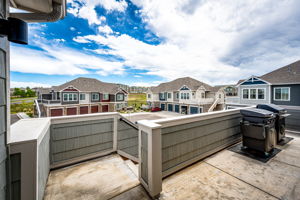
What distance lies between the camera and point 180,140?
2.46 meters

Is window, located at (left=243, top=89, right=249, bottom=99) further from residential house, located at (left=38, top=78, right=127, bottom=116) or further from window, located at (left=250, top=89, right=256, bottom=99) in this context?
residential house, located at (left=38, top=78, right=127, bottom=116)

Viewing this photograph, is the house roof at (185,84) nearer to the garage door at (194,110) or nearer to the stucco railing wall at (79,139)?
the garage door at (194,110)

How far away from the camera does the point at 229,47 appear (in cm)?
899

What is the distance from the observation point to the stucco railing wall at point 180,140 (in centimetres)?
191

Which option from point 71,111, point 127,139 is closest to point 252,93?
point 127,139

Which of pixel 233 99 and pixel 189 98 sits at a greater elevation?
pixel 189 98

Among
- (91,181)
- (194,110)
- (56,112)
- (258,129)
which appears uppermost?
(258,129)

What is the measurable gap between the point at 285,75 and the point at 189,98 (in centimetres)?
1137

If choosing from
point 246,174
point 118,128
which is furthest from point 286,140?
point 118,128

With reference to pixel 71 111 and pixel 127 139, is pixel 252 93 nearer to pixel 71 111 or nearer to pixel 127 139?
pixel 127 139

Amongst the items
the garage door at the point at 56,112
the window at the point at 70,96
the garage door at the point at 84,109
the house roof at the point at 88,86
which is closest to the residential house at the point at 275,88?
the house roof at the point at 88,86

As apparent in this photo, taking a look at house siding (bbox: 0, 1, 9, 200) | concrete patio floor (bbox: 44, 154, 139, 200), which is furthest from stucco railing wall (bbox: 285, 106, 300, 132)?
house siding (bbox: 0, 1, 9, 200)

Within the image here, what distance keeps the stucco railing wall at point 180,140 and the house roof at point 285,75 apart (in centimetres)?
1232

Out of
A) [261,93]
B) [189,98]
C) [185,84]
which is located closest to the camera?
[261,93]
